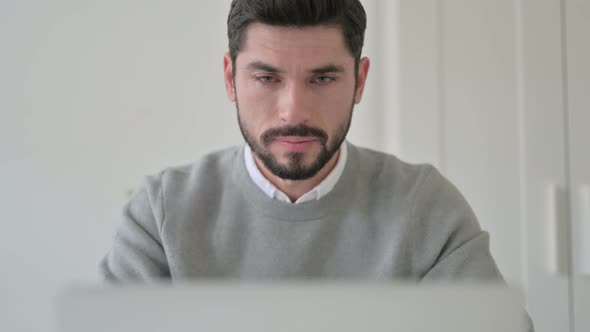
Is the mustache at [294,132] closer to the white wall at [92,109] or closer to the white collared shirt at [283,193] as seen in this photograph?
the white collared shirt at [283,193]

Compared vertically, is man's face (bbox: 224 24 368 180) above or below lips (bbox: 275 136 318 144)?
above

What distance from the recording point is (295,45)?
3.92 feet

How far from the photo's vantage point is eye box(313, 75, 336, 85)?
1.21m

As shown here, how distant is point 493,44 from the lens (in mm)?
1917

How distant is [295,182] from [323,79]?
25 cm

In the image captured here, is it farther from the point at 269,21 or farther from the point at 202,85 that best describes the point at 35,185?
the point at 269,21

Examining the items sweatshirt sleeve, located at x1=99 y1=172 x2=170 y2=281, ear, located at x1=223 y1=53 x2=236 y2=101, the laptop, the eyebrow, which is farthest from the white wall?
the laptop

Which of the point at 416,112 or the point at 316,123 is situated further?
the point at 416,112

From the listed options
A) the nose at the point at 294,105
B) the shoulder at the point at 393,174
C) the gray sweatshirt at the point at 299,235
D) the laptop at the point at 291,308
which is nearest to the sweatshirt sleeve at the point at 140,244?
the gray sweatshirt at the point at 299,235

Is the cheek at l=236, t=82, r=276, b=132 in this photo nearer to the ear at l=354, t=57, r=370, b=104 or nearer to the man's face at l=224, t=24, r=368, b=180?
the man's face at l=224, t=24, r=368, b=180

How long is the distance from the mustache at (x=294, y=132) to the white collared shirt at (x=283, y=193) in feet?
0.32

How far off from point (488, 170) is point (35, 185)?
5.33ft

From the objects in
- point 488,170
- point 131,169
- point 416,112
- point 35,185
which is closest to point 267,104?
point 416,112

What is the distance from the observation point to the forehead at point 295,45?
46.8 inches
